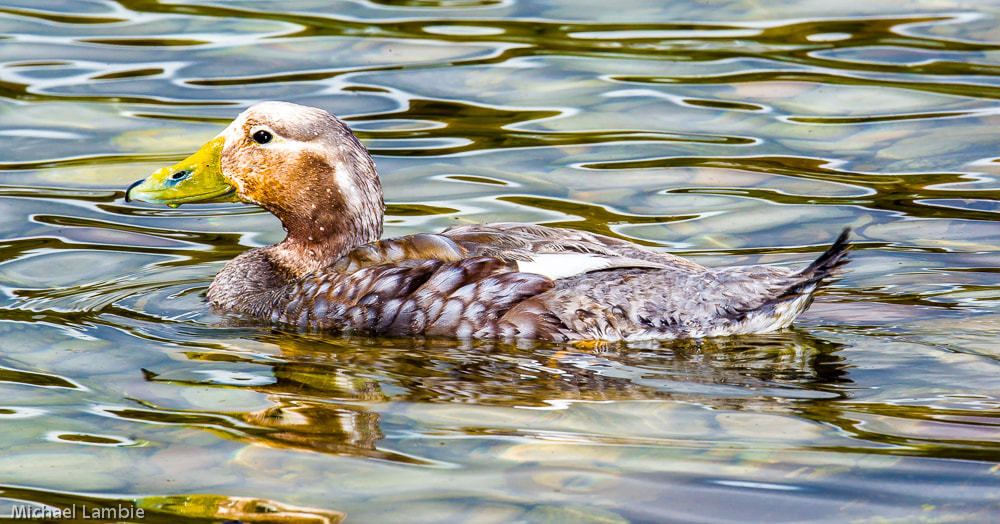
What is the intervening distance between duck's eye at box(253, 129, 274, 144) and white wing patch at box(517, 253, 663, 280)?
4.70ft

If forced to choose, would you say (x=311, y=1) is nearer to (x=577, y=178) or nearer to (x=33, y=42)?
(x=33, y=42)

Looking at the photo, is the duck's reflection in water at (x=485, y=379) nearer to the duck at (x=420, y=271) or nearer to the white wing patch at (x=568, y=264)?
the duck at (x=420, y=271)

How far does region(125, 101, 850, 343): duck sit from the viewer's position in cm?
544

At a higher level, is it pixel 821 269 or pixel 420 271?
pixel 821 269

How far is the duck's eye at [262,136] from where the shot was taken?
619 cm

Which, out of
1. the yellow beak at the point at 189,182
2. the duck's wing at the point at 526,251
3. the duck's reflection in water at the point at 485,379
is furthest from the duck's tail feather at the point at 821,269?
the yellow beak at the point at 189,182

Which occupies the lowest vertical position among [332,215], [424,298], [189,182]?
[424,298]

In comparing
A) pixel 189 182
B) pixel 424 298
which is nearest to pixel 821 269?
pixel 424 298

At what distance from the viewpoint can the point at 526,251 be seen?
564 cm

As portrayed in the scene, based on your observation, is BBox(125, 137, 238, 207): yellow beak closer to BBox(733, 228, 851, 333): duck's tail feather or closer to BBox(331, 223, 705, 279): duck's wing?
BBox(331, 223, 705, 279): duck's wing

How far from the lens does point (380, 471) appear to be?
4.09 metres

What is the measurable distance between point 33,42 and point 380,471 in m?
7.86

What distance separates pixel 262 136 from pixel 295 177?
25 centimetres

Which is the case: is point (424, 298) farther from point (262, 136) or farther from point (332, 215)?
point (262, 136)
